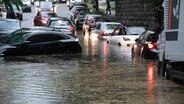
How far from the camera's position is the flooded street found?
12.7 metres

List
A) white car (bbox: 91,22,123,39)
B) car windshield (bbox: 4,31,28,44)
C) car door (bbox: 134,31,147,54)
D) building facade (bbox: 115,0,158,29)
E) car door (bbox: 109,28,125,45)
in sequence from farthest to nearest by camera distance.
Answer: building facade (bbox: 115,0,158,29) < white car (bbox: 91,22,123,39) < car door (bbox: 109,28,125,45) < car windshield (bbox: 4,31,28,44) < car door (bbox: 134,31,147,54)

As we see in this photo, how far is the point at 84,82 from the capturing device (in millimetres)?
15805

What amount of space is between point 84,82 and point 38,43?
33.2 ft

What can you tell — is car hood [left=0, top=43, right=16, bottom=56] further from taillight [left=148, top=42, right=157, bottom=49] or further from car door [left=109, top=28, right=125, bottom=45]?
car door [left=109, top=28, right=125, bottom=45]

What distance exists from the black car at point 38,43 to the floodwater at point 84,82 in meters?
1.19

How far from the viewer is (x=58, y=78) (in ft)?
55.2

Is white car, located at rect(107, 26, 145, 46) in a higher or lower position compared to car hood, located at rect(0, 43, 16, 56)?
lower

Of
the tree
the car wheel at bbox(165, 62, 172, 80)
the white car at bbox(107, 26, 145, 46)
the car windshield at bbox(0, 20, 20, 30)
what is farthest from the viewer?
the white car at bbox(107, 26, 145, 46)

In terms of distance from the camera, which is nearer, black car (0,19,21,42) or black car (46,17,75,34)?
black car (0,19,21,42)

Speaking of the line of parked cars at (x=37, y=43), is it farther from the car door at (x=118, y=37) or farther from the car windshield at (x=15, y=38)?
the car door at (x=118, y=37)

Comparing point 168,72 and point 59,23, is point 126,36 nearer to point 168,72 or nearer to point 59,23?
point 59,23

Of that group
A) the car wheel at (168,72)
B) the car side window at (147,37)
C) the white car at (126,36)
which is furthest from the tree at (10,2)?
the white car at (126,36)

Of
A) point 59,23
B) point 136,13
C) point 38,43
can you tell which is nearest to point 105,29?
point 59,23

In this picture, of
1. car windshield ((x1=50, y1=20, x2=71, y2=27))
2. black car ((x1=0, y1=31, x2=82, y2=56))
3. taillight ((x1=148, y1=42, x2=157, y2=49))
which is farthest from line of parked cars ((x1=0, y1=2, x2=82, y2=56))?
car windshield ((x1=50, y1=20, x2=71, y2=27))
